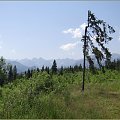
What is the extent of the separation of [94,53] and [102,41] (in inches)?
59.1

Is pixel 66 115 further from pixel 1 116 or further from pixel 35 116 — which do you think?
pixel 1 116

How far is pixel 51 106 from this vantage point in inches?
445

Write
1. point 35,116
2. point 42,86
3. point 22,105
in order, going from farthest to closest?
point 42,86 < point 22,105 < point 35,116

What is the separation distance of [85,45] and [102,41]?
69.2 inches

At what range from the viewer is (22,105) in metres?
11.2

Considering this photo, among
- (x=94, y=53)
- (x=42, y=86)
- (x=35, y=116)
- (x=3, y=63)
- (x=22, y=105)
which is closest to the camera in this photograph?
(x=35, y=116)

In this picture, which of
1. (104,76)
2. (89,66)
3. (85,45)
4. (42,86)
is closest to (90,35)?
(85,45)

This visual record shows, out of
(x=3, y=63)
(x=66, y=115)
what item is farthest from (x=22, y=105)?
(x=3, y=63)

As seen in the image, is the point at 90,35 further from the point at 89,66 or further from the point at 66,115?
the point at 66,115

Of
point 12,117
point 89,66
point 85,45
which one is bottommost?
point 12,117

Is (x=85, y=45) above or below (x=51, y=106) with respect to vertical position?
above

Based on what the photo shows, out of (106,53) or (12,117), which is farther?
(106,53)

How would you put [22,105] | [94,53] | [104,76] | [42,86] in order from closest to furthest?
[22,105], [42,86], [94,53], [104,76]

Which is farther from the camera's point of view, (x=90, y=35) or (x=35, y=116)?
(x=90, y=35)
